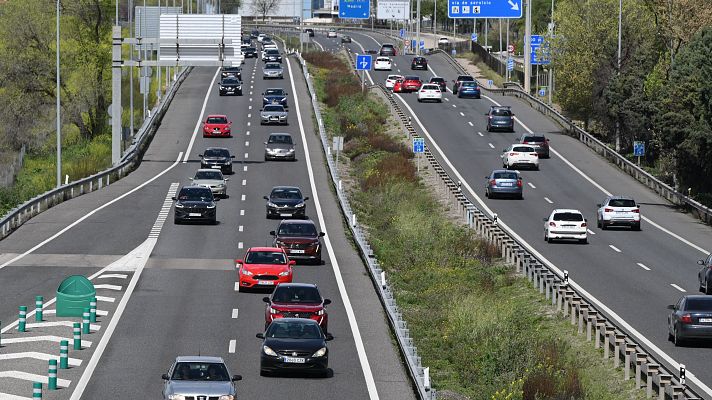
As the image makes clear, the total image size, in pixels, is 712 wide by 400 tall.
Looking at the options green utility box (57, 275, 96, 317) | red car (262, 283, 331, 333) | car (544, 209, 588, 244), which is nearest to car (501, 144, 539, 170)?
car (544, 209, 588, 244)

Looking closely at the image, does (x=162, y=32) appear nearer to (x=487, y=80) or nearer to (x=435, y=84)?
(x=435, y=84)

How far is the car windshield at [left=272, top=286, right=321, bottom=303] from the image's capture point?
1313 inches

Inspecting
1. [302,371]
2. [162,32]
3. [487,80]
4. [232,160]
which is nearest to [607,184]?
[232,160]

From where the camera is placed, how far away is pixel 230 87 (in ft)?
355

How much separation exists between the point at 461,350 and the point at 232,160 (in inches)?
1774

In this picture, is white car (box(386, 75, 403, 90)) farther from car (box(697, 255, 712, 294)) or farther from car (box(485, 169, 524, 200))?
car (box(697, 255, 712, 294))

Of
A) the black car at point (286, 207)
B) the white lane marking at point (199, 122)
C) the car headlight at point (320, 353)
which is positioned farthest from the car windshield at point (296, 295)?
the white lane marking at point (199, 122)

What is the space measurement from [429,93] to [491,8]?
15937 mm

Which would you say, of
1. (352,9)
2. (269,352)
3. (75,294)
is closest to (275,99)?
(352,9)

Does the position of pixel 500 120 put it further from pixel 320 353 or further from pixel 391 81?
pixel 320 353

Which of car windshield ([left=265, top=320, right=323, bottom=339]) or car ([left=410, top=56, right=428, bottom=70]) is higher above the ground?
car ([left=410, top=56, right=428, bottom=70])

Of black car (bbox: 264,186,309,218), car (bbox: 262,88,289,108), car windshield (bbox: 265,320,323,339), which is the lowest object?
black car (bbox: 264,186,309,218)

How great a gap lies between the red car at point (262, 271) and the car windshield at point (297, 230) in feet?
18.3

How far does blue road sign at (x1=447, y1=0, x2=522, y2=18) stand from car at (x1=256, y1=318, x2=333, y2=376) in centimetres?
8960
